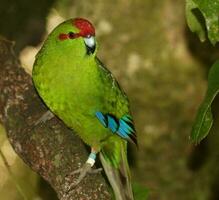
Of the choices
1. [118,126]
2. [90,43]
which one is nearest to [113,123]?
[118,126]

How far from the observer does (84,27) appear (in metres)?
3.02

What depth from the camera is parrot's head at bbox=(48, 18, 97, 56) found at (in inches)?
119

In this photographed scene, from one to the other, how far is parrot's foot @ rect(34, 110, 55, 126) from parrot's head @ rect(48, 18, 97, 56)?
338mm

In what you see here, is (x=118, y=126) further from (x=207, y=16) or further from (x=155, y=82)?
(x=155, y=82)

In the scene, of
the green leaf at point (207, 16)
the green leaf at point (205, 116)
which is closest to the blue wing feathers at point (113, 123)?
the green leaf at point (207, 16)

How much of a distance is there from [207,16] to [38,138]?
3.27 feet

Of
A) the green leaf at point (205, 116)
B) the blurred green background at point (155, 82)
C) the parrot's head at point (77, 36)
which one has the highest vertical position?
the parrot's head at point (77, 36)

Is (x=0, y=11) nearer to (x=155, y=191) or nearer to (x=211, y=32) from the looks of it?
(x=155, y=191)

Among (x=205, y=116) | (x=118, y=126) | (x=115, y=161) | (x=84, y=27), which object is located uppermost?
(x=84, y=27)

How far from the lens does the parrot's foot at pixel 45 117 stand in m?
3.18

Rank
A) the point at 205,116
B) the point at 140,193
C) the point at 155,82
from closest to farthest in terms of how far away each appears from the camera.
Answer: the point at 205,116
the point at 140,193
the point at 155,82

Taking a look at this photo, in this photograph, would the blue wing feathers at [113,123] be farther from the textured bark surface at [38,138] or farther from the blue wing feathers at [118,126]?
the textured bark surface at [38,138]

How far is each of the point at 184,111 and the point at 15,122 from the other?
1.46 metres

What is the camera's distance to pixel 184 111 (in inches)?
170
